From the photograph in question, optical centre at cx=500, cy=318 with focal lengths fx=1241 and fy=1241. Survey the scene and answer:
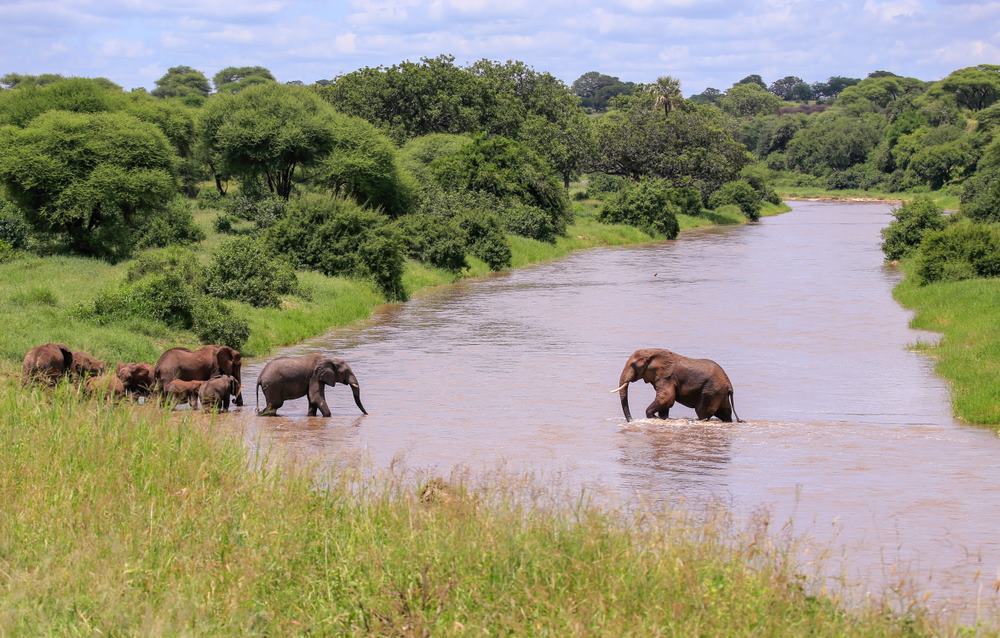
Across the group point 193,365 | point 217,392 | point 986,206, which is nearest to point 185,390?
point 217,392

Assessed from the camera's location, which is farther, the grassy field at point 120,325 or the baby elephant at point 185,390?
the grassy field at point 120,325

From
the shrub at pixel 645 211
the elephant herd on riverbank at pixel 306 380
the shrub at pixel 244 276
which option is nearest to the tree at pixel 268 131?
the shrub at pixel 244 276

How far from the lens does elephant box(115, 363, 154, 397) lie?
1608 cm

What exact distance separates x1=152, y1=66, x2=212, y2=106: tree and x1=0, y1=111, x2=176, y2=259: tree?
279 ft

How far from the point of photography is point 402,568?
7.29 meters

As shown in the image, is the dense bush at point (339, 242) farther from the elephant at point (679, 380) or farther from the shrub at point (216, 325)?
the elephant at point (679, 380)

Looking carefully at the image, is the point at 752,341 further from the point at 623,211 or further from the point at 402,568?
the point at 623,211

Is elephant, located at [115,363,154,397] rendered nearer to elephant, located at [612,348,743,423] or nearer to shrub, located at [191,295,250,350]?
shrub, located at [191,295,250,350]

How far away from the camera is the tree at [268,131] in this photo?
4378 cm

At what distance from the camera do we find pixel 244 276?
87.4 feet

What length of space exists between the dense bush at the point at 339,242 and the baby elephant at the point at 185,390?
16.4 metres

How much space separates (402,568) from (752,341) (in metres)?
19.7

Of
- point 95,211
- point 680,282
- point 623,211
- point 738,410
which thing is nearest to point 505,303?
point 680,282

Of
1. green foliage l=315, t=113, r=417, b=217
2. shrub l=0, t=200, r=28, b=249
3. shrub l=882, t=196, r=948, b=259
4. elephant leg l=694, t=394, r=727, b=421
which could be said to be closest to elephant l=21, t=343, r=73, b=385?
elephant leg l=694, t=394, r=727, b=421
